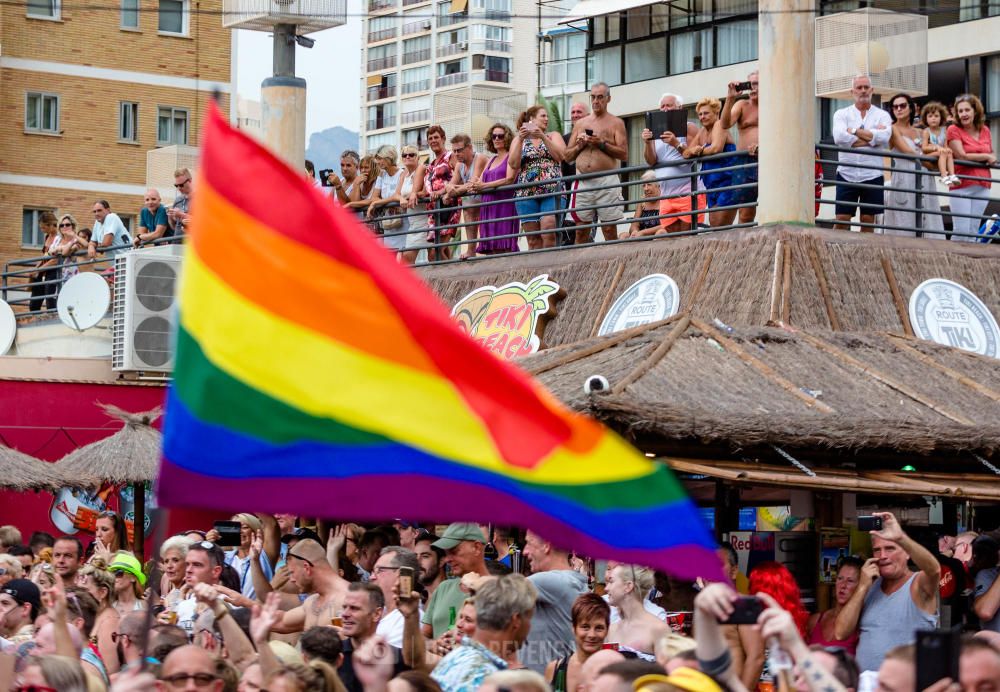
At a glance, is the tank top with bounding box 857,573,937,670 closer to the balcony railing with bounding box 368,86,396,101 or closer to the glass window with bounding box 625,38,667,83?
the glass window with bounding box 625,38,667,83

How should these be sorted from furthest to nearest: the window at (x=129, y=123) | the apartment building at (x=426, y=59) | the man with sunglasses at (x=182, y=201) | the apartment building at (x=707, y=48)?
the apartment building at (x=426, y=59)
the window at (x=129, y=123)
the apartment building at (x=707, y=48)
the man with sunglasses at (x=182, y=201)

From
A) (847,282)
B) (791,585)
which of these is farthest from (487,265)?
(791,585)

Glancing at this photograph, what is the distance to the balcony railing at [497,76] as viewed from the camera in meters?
106

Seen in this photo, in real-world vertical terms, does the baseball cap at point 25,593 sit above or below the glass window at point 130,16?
below

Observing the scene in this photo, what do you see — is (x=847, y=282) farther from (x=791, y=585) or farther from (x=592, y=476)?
(x=592, y=476)

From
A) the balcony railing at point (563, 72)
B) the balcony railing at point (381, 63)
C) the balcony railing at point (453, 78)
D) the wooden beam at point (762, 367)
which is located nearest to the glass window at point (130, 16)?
the balcony railing at point (563, 72)

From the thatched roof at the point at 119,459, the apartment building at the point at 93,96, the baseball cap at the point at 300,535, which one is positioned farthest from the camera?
the apartment building at the point at 93,96

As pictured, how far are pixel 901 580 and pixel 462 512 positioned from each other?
16.5 feet

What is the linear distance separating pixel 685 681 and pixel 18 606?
5745mm

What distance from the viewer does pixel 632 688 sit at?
6578 mm

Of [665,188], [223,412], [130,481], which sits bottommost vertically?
[130,481]

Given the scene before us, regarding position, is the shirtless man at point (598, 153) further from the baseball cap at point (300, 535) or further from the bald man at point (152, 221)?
the bald man at point (152, 221)

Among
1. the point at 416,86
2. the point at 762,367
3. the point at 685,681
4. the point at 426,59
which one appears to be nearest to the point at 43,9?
the point at 762,367

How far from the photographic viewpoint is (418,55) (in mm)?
113000
